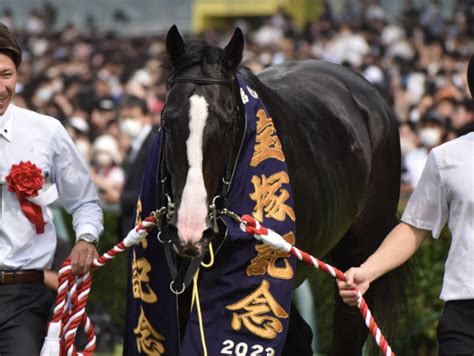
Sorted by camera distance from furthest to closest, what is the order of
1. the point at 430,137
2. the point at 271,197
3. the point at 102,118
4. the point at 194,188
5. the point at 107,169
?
the point at 102,118
the point at 107,169
the point at 430,137
the point at 271,197
the point at 194,188

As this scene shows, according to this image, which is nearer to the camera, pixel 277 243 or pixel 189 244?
pixel 189 244

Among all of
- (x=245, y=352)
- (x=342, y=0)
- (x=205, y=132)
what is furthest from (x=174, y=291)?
(x=342, y=0)

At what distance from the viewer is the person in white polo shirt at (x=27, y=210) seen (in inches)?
188

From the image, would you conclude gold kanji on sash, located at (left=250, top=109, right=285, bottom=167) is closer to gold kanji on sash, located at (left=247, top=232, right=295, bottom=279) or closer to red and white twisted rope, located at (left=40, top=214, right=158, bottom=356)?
gold kanji on sash, located at (left=247, top=232, right=295, bottom=279)

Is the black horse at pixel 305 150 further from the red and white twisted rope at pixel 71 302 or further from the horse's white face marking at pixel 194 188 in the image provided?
the red and white twisted rope at pixel 71 302

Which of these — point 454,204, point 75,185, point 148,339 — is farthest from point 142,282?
point 454,204

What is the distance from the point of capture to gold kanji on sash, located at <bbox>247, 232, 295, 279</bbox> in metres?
5.02

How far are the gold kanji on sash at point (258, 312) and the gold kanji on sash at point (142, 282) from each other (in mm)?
414

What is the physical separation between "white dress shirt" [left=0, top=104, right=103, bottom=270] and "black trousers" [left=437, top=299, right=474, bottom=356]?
159 cm

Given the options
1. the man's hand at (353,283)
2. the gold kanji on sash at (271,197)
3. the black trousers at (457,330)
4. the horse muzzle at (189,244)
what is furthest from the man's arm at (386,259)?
the horse muzzle at (189,244)

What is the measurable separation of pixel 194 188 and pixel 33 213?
785mm

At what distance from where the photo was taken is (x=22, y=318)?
15.6ft

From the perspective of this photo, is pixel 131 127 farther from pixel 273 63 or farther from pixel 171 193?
pixel 171 193

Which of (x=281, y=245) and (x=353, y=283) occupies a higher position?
(x=281, y=245)
